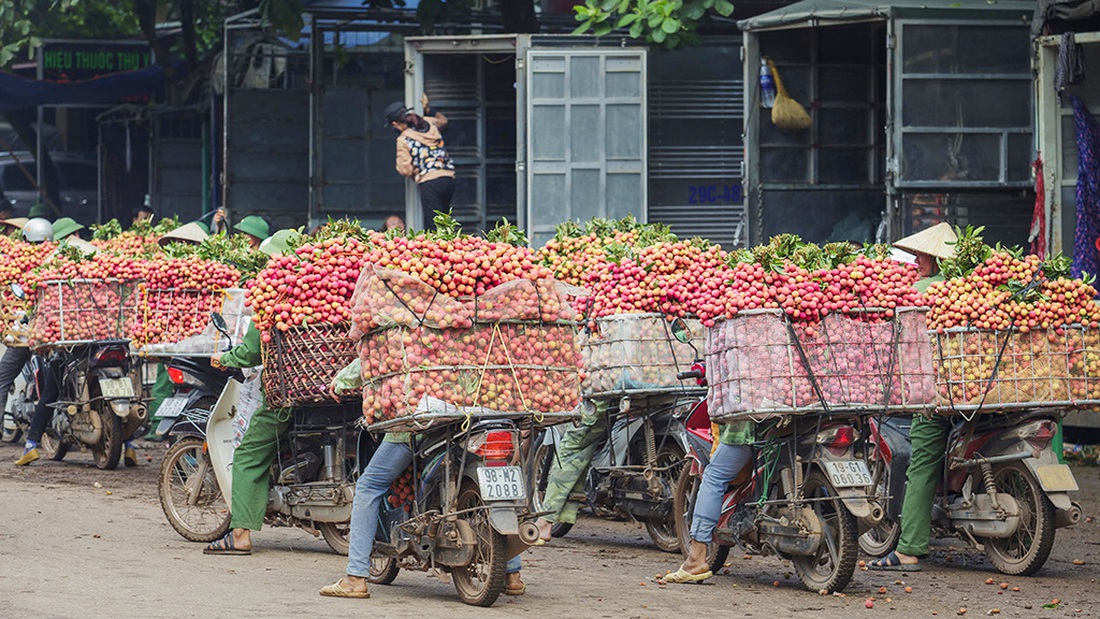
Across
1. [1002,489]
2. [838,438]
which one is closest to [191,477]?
[838,438]

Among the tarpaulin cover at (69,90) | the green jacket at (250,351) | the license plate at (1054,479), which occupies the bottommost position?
the license plate at (1054,479)

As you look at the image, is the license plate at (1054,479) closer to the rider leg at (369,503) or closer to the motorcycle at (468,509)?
the motorcycle at (468,509)

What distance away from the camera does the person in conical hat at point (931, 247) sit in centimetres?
969

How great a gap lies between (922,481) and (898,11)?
750 centimetres

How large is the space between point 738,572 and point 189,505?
10.3 feet

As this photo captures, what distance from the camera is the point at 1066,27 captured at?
45.3 ft

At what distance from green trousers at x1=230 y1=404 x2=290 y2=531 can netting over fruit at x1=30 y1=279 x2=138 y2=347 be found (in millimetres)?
3408

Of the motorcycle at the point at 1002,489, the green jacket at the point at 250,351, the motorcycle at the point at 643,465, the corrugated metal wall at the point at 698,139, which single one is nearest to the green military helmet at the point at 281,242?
the green jacket at the point at 250,351

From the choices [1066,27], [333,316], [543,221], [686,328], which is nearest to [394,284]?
[333,316]

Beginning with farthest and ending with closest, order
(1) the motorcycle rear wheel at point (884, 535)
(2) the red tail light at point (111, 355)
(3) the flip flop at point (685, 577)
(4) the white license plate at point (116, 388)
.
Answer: (2) the red tail light at point (111, 355) < (4) the white license plate at point (116, 388) < (1) the motorcycle rear wheel at point (884, 535) < (3) the flip flop at point (685, 577)

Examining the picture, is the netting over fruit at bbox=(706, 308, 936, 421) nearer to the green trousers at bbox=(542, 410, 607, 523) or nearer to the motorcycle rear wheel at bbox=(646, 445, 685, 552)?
the motorcycle rear wheel at bbox=(646, 445, 685, 552)

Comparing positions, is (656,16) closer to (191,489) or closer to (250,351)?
(191,489)

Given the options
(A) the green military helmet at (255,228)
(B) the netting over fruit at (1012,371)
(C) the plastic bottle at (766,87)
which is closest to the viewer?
(B) the netting over fruit at (1012,371)

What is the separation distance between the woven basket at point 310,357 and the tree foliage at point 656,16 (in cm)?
849
